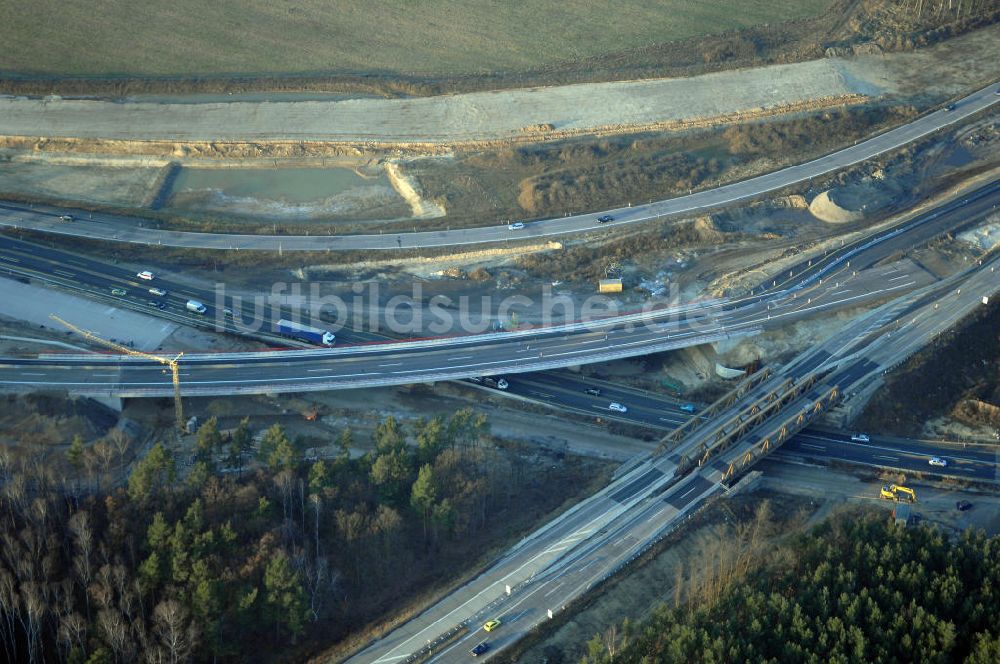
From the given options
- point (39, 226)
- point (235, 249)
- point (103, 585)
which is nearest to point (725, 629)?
point (103, 585)

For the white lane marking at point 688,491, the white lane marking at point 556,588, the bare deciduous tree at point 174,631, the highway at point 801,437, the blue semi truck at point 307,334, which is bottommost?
the white lane marking at point 556,588

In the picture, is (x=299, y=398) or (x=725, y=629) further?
(x=299, y=398)

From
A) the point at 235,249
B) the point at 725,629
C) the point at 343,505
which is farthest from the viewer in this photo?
the point at 235,249

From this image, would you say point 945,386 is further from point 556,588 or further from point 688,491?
point 556,588

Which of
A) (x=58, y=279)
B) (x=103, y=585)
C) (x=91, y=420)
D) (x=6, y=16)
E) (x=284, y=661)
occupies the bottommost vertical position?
(x=284, y=661)

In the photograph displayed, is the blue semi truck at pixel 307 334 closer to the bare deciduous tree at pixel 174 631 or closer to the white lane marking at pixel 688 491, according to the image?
Answer: the white lane marking at pixel 688 491

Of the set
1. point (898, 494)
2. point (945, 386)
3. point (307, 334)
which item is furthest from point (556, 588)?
point (945, 386)

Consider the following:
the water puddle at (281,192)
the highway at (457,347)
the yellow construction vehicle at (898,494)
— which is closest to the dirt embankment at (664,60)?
the water puddle at (281,192)

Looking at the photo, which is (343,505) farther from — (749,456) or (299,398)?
(749,456)
